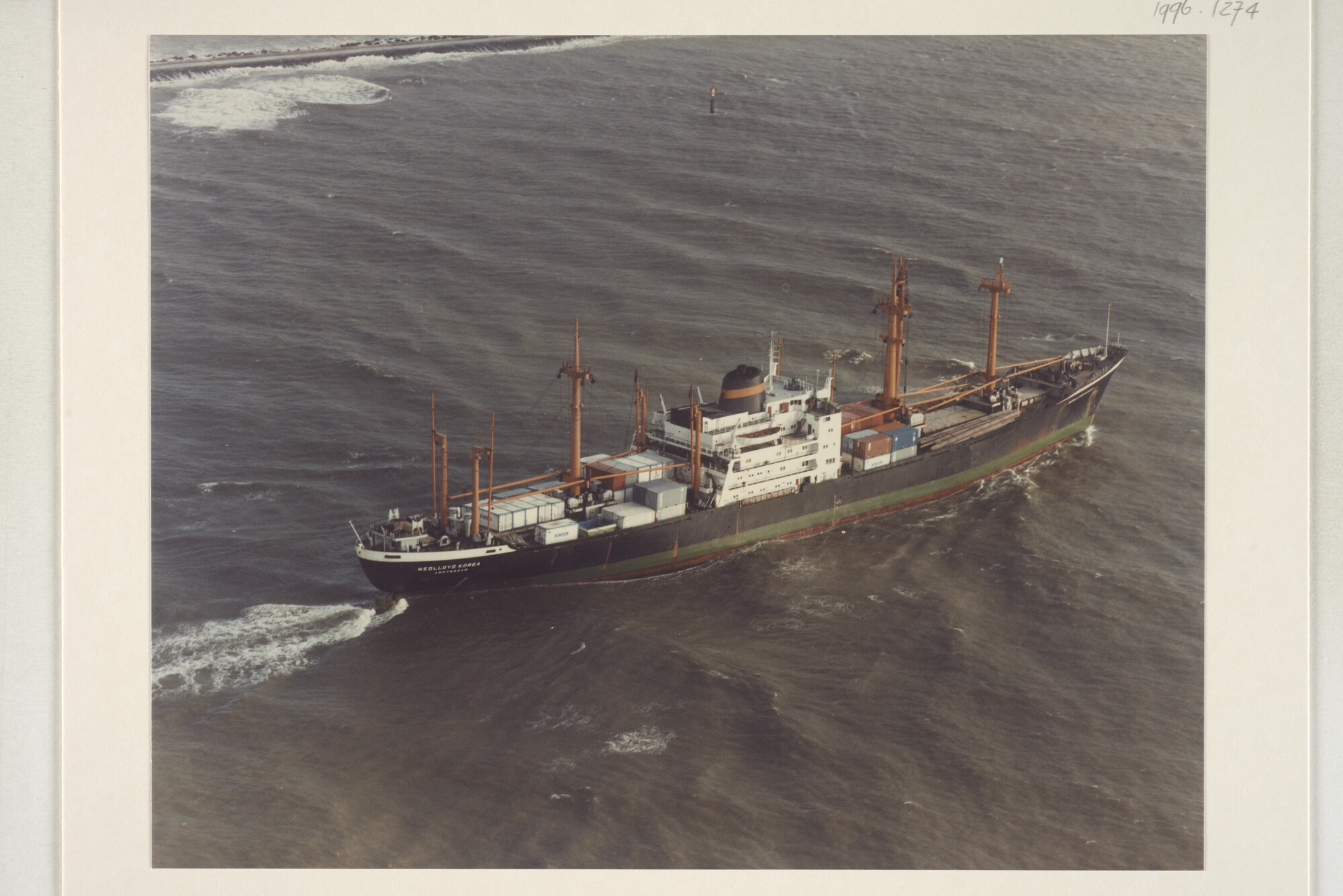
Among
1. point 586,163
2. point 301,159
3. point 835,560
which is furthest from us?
point 586,163

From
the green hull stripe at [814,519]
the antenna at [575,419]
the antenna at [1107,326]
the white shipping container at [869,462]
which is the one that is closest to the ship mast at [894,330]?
the white shipping container at [869,462]

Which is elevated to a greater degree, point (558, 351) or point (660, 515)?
point (558, 351)

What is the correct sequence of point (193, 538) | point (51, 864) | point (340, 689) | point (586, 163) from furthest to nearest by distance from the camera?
point (586, 163) < point (193, 538) < point (340, 689) < point (51, 864)

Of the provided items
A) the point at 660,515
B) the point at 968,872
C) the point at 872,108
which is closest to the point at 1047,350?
the point at 872,108

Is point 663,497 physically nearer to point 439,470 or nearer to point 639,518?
point 639,518

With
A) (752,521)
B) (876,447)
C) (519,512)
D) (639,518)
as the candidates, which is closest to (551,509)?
(519,512)

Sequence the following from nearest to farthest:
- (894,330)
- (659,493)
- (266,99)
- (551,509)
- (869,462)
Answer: (551,509) < (659,493) < (266,99) < (869,462) < (894,330)

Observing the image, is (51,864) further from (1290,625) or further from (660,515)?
(1290,625)
